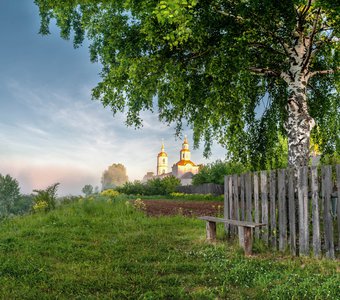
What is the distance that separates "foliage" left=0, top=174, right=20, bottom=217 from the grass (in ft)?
279

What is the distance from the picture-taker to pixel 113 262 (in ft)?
22.5

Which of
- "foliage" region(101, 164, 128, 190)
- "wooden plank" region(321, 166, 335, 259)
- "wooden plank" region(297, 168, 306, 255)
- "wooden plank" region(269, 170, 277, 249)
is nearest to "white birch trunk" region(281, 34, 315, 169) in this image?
"wooden plank" region(269, 170, 277, 249)

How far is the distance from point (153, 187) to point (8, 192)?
61432mm

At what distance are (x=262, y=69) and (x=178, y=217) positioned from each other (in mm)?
5911

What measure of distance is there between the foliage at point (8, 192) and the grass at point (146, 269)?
84937 millimetres

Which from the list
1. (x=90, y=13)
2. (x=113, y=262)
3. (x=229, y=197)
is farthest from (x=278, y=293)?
(x=90, y=13)

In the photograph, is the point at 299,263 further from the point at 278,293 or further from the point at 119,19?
the point at 119,19

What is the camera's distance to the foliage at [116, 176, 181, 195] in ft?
134

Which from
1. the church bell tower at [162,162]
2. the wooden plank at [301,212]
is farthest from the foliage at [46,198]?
the church bell tower at [162,162]

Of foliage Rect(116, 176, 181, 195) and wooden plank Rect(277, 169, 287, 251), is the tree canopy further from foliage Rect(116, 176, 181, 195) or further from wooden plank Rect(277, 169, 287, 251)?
foliage Rect(116, 176, 181, 195)

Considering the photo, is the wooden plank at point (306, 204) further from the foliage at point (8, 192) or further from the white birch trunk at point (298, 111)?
the foliage at point (8, 192)

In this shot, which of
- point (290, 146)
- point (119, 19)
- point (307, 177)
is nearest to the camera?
point (307, 177)

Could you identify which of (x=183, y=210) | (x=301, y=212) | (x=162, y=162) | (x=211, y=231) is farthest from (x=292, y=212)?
(x=162, y=162)

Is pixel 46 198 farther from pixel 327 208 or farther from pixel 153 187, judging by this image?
pixel 153 187
